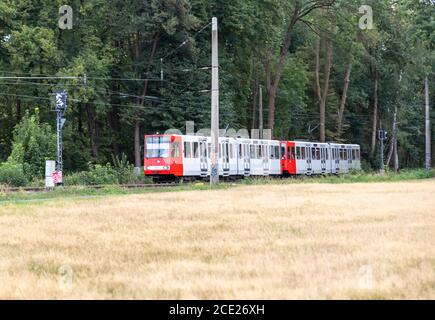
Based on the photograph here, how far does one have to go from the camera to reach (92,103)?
51.2 metres

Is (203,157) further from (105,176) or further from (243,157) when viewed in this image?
(105,176)

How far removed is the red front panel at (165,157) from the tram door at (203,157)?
2.37 meters

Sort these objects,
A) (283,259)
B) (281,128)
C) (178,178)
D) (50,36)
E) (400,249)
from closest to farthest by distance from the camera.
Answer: (283,259)
(400,249)
(178,178)
(50,36)
(281,128)

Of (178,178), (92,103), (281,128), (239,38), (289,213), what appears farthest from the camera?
(281,128)

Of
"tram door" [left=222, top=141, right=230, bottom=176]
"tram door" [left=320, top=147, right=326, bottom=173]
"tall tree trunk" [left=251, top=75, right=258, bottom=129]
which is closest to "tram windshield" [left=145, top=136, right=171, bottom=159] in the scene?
"tram door" [left=222, top=141, right=230, bottom=176]

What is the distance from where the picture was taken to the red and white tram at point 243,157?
4075 centimetres

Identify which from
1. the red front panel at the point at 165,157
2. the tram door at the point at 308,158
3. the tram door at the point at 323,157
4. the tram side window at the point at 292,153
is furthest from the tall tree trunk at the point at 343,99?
the red front panel at the point at 165,157

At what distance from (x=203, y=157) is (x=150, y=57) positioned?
37.0ft

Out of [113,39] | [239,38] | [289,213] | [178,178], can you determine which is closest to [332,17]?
[239,38]

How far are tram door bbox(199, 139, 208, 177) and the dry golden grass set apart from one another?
23.1m

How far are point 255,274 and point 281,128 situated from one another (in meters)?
62.5

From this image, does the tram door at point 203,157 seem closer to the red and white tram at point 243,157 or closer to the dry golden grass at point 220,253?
the red and white tram at point 243,157

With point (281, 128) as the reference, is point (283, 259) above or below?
below

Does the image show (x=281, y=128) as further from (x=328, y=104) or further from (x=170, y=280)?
(x=170, y=280)
